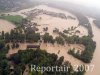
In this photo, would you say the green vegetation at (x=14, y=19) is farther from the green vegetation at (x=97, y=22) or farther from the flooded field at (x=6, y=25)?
the green vegetation at (x=97, y=22)

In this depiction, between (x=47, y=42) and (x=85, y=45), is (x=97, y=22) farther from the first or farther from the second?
(x=47, y=42)

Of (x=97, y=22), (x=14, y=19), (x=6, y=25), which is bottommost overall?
(x=97, y=22)

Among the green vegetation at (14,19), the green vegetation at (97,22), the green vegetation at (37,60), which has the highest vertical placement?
the green vegetation at (37,60)

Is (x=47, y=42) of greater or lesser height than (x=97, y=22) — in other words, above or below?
above

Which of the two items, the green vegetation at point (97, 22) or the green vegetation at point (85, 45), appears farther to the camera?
the green vegetation at point (97, 22)

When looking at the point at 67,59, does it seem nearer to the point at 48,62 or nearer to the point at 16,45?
the point at 48,62

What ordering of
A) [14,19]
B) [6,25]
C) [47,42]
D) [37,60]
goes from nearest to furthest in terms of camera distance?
[37,60], [47,42], [6,25], [14,19]

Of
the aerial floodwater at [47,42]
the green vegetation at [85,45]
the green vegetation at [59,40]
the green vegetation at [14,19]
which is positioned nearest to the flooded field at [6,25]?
→ the aerial floodwater at [47,42]

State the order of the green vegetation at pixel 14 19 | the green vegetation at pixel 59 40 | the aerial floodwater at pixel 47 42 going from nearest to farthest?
1. the aerial floodwater at pixel 47 42
2. the green vegetation at pixel 59 40
3. the green vegetation at pixel 14 19

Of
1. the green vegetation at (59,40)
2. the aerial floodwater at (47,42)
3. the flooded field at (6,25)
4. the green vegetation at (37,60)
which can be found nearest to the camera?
the green vegetation at (37,60)

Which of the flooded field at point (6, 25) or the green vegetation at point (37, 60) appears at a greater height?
the green vegetation at point (37, 60)

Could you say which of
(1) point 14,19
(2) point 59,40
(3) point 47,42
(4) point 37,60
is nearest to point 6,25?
(1) point 14,19
